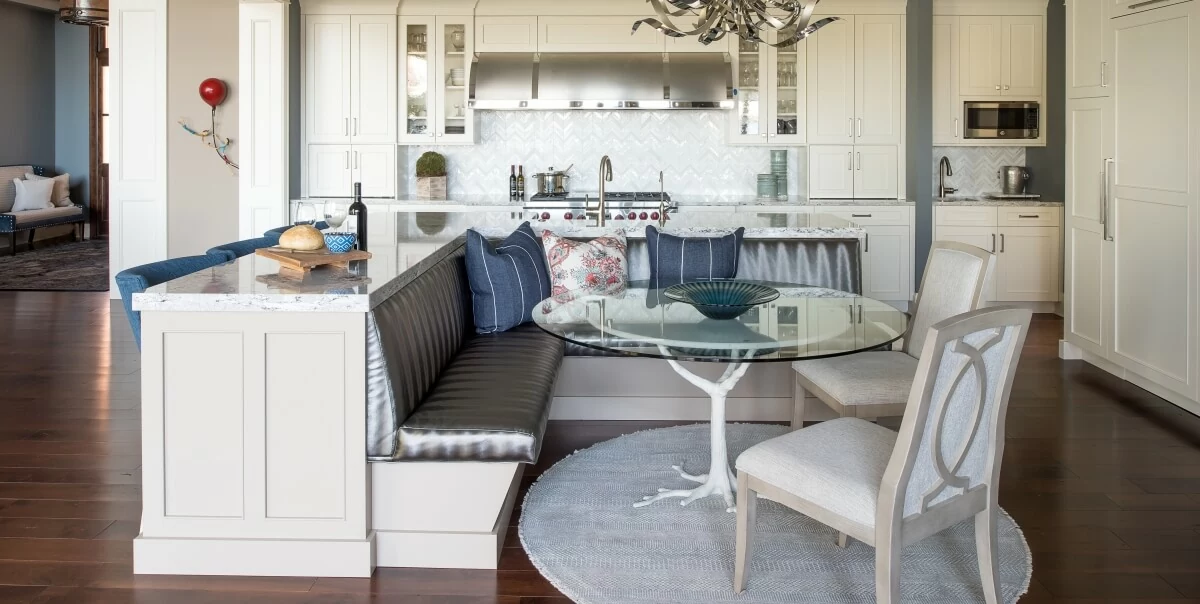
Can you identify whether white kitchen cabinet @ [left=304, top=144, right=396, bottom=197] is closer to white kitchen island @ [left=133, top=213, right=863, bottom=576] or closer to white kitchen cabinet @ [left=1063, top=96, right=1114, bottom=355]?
white kitchen cabinet @ [left=1063, top=96, right=1114, bottom=355]

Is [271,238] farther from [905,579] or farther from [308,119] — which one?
[308,119]

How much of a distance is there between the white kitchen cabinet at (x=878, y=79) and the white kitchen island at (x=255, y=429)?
554 cm

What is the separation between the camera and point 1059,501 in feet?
11.7

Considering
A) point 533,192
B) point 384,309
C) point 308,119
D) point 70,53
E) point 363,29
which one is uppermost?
point 70,53

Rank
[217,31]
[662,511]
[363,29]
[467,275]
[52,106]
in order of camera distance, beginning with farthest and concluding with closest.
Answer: [52,106], [217,31], [363,29], [467,275], [662,511]

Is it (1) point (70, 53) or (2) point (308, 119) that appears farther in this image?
(1) point (70, 53)

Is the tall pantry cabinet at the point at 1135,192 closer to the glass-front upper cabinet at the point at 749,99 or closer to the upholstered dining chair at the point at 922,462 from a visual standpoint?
the glass-front upper cabinet at the point at 749,99

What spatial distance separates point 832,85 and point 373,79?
336cm

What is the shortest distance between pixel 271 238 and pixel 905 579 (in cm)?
291

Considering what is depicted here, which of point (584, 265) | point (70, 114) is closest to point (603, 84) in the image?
point (584, 265)

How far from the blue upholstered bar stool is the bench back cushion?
0.64m

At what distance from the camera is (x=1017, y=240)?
297 inches

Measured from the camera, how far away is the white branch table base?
3490 mm

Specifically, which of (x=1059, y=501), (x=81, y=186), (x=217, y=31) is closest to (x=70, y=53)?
(x=81, y=186)
